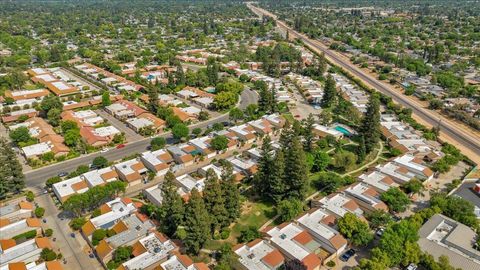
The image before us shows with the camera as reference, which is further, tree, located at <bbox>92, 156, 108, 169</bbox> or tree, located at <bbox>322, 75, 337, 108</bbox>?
tree, located at <bbox>322, 75, 337, 108</bbox>

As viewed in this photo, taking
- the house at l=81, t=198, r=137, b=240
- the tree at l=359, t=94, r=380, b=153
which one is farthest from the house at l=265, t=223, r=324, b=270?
the tree at l=359, t=94, r=380, b=153

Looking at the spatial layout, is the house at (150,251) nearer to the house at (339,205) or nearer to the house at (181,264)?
the house at (181,264)

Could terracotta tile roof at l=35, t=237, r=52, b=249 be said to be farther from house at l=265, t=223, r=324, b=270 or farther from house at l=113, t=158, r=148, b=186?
house at l=265, t=223, r=324, b=270

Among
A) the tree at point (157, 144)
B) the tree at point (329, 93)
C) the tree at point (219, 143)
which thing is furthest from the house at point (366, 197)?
the tree at point (329, 93)

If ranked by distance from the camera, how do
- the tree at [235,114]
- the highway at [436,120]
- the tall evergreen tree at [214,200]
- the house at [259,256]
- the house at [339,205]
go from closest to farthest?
1. the house at [259,256]
2. the tall evergreen tree at [214,200]
3. the house at [339,205]
4. the highway at [436,120]
5. the tree at [235,114]

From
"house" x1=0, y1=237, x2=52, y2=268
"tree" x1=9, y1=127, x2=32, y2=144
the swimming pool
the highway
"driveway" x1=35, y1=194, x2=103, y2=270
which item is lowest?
the highway

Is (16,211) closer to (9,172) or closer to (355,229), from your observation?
(9,172)
